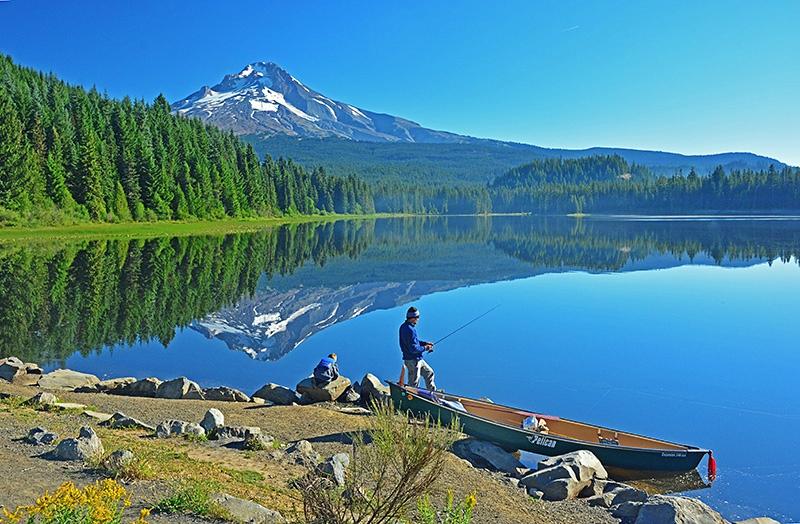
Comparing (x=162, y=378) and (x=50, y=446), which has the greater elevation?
(x=50, y=446)

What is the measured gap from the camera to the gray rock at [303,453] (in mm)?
11977

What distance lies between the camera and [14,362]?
60.8 feet

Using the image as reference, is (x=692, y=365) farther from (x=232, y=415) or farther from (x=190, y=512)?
(x=190, y=512)

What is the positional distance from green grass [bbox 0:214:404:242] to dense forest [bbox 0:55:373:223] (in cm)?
145

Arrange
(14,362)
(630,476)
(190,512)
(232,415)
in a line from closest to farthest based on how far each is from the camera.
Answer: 1. (190,512)
2. (630,476)
3. (232,415)
4. (14,362)

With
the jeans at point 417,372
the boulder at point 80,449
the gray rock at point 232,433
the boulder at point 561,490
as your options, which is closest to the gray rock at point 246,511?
the boulder at point 80,449

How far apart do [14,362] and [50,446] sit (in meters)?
9.45

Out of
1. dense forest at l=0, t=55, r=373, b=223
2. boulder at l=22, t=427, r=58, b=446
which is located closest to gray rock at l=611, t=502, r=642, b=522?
boulder at l=22, t=427, r=58, b=446

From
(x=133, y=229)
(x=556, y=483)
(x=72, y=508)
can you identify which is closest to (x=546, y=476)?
(x=556, y=483)

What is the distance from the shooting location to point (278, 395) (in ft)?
58.3

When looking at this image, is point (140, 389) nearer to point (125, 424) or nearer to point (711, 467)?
point (125, 424)

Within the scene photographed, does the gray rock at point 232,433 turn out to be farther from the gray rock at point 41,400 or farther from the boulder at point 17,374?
the boulder at point 17,374

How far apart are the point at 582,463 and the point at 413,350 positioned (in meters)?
5.14

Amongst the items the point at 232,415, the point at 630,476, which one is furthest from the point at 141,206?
the point at 630,476
